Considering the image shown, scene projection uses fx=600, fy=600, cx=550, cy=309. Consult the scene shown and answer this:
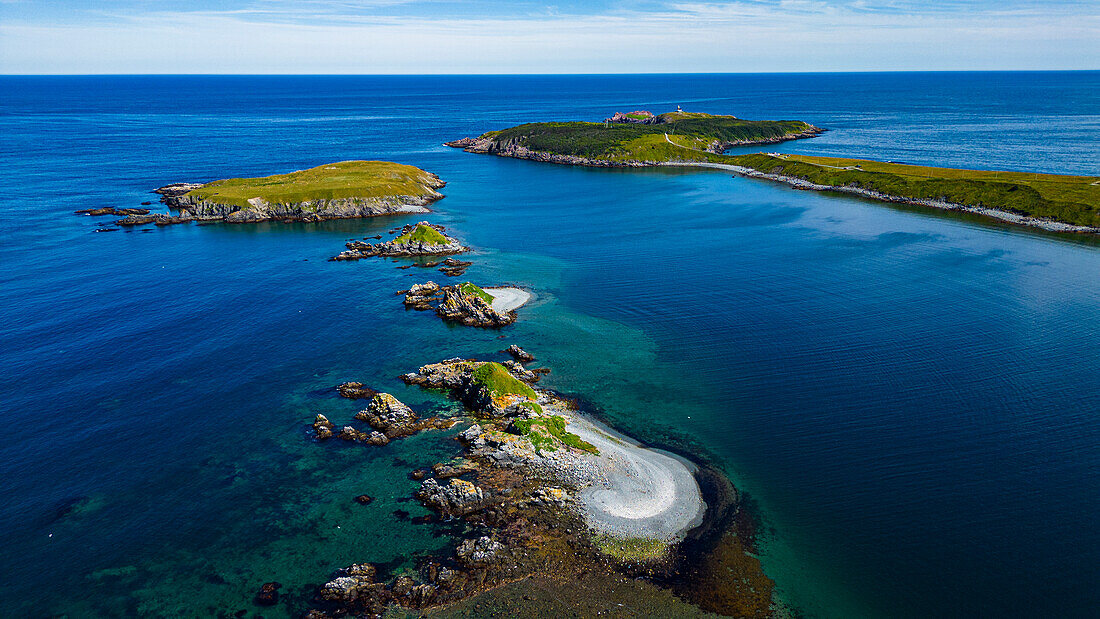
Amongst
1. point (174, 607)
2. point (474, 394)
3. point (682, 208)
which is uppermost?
point (682, 208)

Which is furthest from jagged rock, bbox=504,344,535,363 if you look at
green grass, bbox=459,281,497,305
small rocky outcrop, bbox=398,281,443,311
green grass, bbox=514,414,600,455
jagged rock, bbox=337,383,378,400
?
small rocky outcrop, bbox=398,281,443,311

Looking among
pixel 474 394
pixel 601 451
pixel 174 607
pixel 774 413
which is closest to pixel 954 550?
pixel 774 413

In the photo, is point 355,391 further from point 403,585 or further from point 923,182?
point 923,182

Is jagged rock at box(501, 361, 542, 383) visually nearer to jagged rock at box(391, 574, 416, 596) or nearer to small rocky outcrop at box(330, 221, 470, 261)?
jagged rock at box(391, 574, 416, 596)

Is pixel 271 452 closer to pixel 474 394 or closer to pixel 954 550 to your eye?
pixel 474 394

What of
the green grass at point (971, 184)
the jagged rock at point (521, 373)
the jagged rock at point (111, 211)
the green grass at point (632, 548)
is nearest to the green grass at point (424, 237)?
the jagged rock at point (521, 373)

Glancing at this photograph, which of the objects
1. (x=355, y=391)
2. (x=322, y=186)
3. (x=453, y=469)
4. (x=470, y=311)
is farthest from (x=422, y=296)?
(x=322, y=186)
